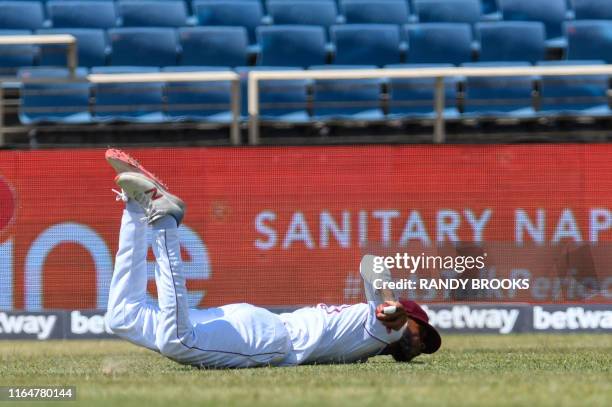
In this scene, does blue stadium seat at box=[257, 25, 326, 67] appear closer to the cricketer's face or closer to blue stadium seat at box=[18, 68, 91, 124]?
blue stadium seat at box=[18, 68, 91, 124]

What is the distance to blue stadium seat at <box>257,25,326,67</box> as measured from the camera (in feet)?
52.2

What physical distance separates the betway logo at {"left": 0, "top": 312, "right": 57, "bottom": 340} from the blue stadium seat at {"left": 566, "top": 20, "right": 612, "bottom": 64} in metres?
7.80

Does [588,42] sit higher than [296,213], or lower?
higher

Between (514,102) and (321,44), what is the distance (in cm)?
285

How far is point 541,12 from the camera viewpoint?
55.8 feet

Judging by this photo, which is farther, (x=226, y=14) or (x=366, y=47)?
(x=226, y=14)

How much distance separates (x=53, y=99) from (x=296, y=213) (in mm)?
3872

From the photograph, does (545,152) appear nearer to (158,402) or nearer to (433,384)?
(433,384)

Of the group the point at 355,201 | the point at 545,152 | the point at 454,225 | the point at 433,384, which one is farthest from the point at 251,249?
the point at 433,384

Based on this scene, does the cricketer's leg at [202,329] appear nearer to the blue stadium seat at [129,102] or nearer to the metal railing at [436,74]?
the metal railing at [436,74]

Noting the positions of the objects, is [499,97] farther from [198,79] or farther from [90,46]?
[90,46]

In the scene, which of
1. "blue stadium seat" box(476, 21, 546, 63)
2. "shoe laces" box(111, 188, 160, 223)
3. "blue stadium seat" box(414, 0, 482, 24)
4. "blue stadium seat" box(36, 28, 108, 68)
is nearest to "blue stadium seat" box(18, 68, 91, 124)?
"blue stadium seat" box(36, 28, 108, 68)

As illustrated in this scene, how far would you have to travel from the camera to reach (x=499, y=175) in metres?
12.5

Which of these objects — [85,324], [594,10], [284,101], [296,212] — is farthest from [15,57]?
[594,10]
